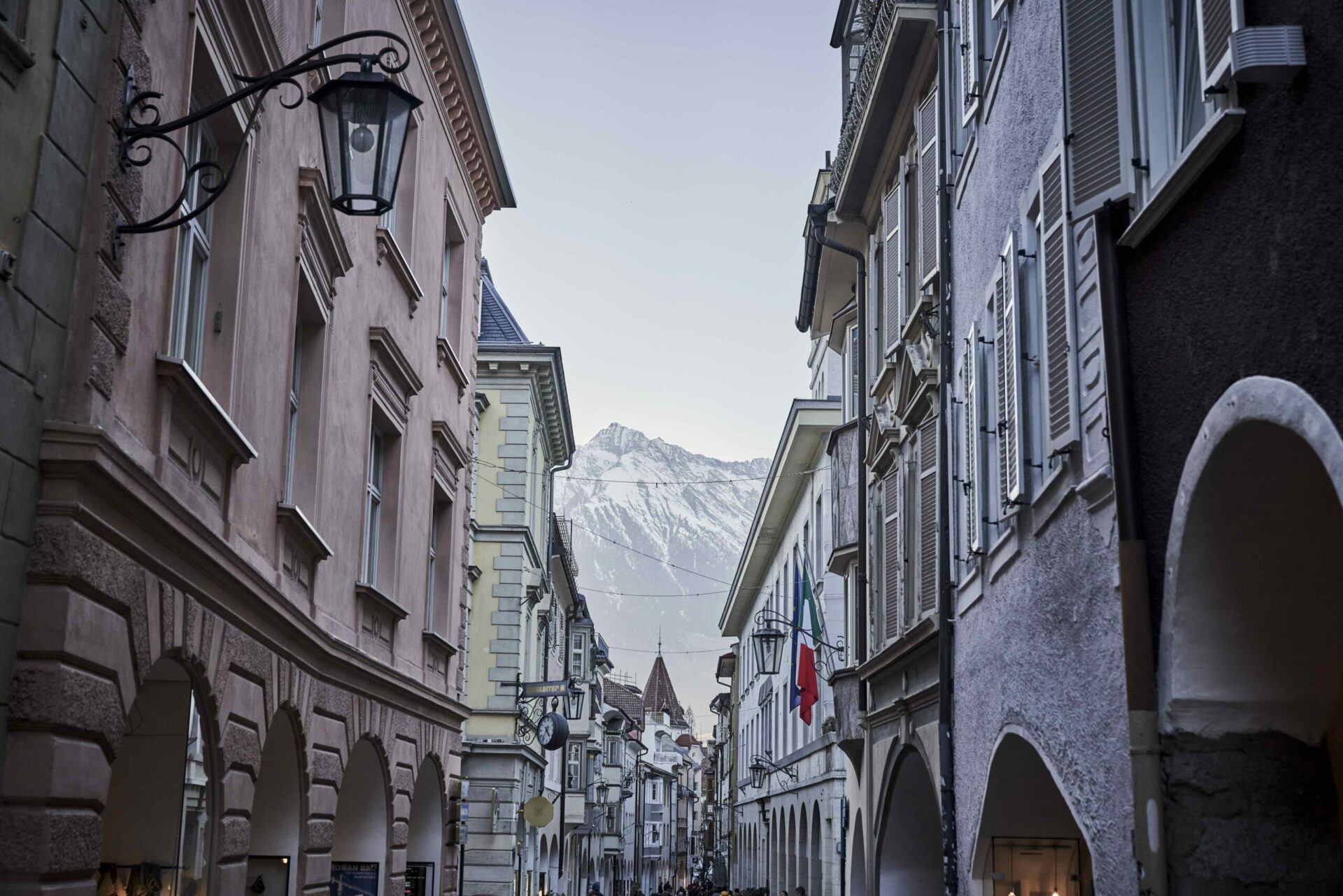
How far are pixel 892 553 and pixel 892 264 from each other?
130 inches

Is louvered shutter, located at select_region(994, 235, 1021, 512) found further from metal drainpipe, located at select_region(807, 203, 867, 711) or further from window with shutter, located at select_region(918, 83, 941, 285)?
metal drainpipe, located at select_region(807, 203, 867, 711)

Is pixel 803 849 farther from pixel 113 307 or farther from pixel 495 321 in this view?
pixel 113 307

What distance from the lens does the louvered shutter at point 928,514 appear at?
47.1 ft

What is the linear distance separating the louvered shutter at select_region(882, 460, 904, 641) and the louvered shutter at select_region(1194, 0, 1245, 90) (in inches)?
419

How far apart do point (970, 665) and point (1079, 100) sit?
5667mm

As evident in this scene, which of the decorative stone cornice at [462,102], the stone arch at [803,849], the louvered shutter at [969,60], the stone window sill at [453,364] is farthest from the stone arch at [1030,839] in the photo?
the stone arch at [803,849]

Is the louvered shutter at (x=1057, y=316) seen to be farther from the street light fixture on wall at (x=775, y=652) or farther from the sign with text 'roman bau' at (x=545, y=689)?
the sign with text 'roman bau' at (x=545, y=689)

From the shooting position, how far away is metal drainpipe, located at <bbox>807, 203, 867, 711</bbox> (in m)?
19.1

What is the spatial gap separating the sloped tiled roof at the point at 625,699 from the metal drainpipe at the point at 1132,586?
283 feet

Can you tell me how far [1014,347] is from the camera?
962 centimetres

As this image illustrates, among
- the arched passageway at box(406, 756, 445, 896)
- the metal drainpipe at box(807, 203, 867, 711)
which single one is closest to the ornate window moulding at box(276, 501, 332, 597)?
the arched passageway at box(406, 756, 445, 896)

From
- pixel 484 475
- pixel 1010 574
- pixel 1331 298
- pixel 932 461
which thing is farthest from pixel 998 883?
pixel 484 475

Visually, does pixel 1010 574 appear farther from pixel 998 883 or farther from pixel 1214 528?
pixel 1214 528

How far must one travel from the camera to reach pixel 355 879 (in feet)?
49.9
